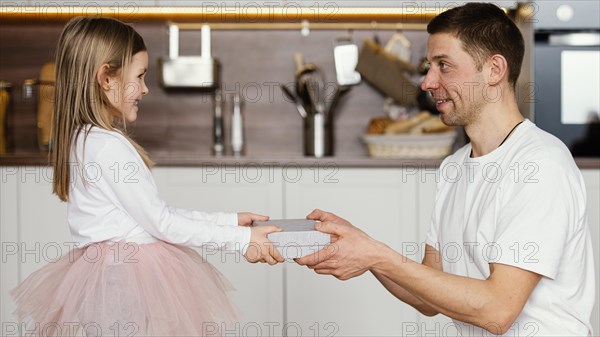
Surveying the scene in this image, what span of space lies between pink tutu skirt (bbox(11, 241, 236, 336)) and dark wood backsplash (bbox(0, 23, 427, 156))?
144cm

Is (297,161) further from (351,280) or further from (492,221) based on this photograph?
(492,221)

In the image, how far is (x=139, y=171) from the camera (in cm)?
159

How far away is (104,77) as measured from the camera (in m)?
1.68

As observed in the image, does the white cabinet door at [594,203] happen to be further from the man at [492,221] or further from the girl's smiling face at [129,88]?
the girl's smiling face at [129,88]

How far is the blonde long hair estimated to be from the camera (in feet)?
5.39

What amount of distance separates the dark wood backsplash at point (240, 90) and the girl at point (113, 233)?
1342mm

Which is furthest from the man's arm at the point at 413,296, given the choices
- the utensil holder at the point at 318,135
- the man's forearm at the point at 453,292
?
the utensil holder at the point at 318,135

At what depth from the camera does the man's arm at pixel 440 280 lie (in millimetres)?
1293

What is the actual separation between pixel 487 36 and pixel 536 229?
0.45 m

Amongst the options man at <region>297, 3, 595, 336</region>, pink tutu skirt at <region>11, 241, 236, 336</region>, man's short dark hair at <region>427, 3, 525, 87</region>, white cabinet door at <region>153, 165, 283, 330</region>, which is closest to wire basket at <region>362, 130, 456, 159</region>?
white cabinet door at <region>153, 165, 283, 330</region>

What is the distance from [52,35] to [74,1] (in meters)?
0.44

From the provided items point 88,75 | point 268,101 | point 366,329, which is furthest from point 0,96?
point 366,329

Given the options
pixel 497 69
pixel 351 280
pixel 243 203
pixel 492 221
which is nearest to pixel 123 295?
pixel 492 221

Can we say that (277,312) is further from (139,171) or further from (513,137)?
(513,137)
